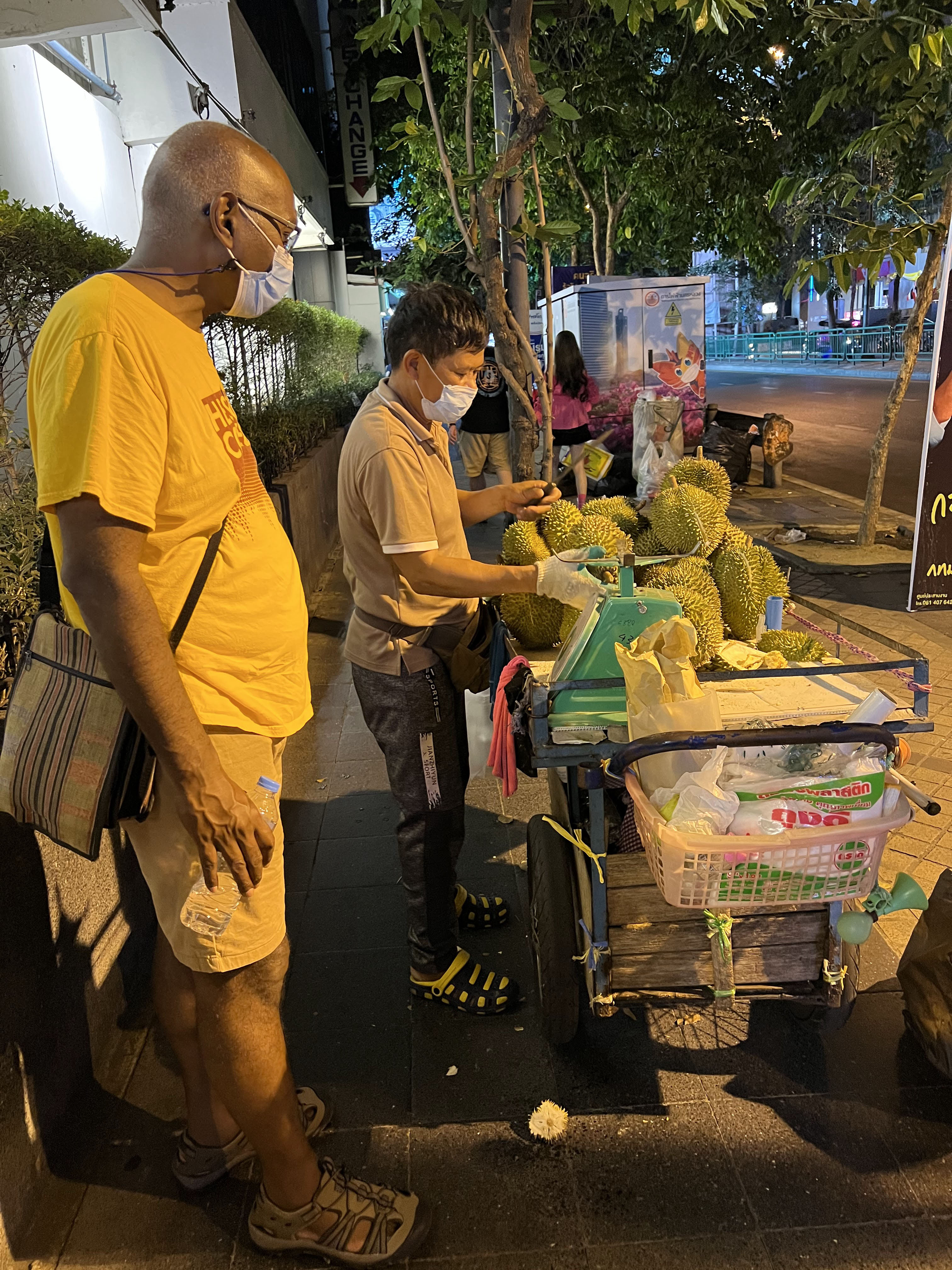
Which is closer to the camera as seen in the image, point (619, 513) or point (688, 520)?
point (688, 520)

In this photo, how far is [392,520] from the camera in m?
2.21

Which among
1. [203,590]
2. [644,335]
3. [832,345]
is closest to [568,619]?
[203,590]

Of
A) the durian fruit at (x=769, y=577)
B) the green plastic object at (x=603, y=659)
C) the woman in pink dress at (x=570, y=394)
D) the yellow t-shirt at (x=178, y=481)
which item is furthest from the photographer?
the woman in pink dress at (x=570, y=394)

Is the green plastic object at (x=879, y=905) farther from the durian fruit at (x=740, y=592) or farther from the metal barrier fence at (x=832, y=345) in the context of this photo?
the metal barrier fence at (x=832, y=345)

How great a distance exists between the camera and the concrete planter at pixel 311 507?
6.72m

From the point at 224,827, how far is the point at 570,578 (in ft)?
3.67

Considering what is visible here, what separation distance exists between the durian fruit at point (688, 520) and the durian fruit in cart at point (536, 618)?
0.44 meters

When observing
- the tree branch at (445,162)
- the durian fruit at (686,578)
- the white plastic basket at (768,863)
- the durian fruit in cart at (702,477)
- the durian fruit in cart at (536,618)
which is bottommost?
the white plastic basket at (768,863)

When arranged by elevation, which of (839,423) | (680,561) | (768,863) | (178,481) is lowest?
(839,423)

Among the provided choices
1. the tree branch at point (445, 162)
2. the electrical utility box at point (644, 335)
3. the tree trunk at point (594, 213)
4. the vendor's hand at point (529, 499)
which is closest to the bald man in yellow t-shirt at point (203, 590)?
the vendor's hand at point (529, 499)

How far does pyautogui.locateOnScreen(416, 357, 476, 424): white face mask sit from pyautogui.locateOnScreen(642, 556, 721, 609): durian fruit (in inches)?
28.0

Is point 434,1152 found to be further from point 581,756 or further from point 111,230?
point 111,230

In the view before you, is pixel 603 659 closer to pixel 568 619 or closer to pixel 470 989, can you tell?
pixel 568 619

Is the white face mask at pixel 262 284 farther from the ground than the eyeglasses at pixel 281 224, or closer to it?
closer to it
